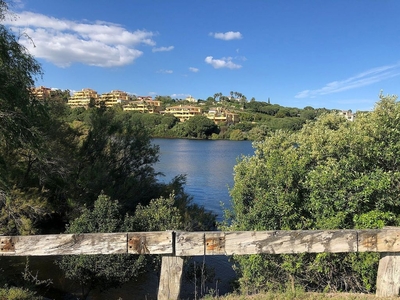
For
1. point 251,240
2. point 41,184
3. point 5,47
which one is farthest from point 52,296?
point 251,240

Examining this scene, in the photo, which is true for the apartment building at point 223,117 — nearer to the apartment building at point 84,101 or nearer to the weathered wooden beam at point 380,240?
the apartment building at point 84,101

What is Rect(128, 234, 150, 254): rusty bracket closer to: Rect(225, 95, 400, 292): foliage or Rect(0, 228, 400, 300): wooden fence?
Rect(0, 228, 400, 300): wooden fence

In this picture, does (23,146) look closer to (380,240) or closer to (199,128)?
(380,240)

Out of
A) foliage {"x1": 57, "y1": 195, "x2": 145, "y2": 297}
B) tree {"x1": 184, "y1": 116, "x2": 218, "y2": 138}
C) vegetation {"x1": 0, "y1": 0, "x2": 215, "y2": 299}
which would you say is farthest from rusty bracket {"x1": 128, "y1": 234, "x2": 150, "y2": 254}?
tree {"x1": 184, "y1": 116, "x2": 218, "y2": 138}

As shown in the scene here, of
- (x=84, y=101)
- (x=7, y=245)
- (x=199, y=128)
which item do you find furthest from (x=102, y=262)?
(x=199, y=128)

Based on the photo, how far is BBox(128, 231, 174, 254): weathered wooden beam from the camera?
12.2 feet

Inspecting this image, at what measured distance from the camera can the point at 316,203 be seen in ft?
18.9

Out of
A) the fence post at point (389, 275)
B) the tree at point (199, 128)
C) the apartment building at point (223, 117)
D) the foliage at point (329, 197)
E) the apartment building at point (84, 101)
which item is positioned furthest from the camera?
the apartment building at point (223, 117)

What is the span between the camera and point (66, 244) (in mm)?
3852

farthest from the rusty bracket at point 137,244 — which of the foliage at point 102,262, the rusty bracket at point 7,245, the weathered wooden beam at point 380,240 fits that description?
the foliage at point 102,262

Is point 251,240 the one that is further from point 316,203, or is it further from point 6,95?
point 6,95

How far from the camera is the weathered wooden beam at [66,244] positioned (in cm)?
380

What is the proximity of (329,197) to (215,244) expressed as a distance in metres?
2.86

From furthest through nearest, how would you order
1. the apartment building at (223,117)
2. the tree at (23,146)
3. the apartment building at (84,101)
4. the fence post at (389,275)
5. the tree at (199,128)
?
the apartment building at (223,117), the tree at (199,128), the apartment building at (84,101), the tree at (23,146), the fence post at (389,275)
